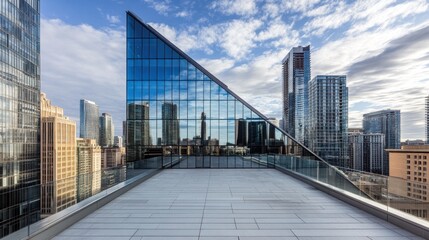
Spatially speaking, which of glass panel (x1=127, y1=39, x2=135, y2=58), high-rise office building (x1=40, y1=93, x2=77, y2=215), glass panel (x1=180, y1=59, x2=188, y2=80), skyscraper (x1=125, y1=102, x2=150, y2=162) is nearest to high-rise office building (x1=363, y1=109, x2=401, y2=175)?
glass panel (x1=180, y1=59, x2=188, y2=80)

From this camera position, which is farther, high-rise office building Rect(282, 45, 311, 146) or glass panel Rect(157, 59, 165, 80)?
high-rise office building Rect(282, 45, 311, 146)

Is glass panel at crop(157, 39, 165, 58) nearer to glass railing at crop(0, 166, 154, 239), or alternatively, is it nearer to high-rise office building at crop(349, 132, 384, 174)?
glass railing at crop(0, 166, 154, 239)

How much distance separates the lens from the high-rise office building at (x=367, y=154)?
3004 inches

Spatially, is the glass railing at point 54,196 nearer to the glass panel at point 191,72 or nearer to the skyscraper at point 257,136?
the glass panel at point 191,72

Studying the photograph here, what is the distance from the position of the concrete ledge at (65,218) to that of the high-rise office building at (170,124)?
389 inches

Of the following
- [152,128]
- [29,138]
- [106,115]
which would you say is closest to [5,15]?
[29,138]

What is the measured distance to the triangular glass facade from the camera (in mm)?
18078

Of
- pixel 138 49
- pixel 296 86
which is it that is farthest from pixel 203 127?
pixel 296 86

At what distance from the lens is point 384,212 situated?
18.3ft

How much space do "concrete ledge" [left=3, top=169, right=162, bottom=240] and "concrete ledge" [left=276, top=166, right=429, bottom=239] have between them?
302 inches

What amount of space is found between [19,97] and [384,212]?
53.7 meters

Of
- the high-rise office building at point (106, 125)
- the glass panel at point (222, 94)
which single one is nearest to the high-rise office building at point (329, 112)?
the glass panel at point (222, 94)

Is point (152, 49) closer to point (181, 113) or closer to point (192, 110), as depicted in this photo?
point (181, 113)

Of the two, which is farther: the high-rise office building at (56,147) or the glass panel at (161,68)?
the high-rise office building at (56,147)
